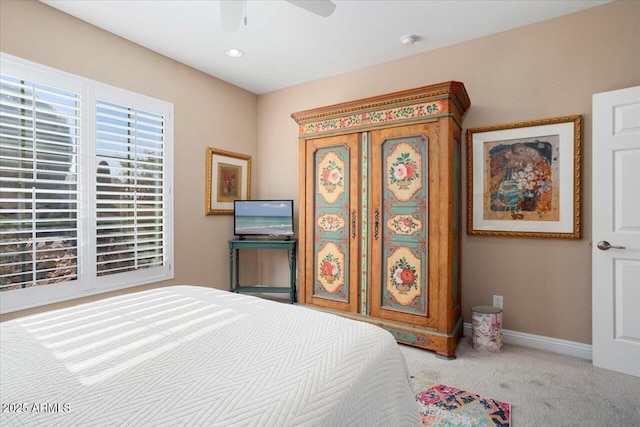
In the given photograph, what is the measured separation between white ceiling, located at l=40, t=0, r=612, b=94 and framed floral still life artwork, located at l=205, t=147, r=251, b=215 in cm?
102

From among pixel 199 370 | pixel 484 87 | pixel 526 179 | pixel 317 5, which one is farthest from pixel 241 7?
pixel 526 179

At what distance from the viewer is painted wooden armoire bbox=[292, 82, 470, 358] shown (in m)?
2.56

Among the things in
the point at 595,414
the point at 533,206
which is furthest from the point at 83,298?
the point at 533,206

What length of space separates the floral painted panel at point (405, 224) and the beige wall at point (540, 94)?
2.20ft

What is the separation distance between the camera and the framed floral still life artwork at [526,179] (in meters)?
2.57

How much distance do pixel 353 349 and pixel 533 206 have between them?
2361 mm

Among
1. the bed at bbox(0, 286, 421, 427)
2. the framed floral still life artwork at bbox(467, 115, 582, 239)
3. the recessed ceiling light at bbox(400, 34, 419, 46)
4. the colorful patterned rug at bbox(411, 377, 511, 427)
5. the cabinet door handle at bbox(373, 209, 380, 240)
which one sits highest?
the recessed ceiling light at bbox(400, 34, 419, 46)

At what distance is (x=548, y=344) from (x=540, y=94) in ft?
6.76

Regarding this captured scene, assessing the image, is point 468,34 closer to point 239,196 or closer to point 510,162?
point 510,162

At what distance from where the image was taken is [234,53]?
3199 mm

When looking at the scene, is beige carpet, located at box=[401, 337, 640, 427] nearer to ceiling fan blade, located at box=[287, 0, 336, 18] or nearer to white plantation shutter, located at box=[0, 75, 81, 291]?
ceiling fan blade, located at box=[287, 0, 336, 18]

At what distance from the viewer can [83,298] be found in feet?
8.88

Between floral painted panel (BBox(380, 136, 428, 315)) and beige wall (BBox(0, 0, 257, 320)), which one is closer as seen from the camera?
beige wall (BBox(0, 0, 257, 320))

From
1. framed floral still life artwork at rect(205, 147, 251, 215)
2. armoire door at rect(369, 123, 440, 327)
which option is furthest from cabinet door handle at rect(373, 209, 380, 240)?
framed floral still life artwork at rect(205, 147, 251, 215)
